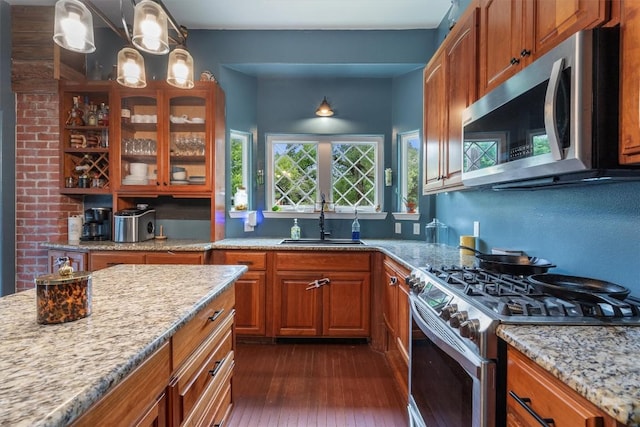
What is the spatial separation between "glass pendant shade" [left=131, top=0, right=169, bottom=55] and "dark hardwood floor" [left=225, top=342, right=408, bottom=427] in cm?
200

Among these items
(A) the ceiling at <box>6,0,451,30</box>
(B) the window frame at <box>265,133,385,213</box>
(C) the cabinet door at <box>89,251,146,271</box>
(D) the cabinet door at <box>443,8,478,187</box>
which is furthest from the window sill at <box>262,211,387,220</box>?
(A) the ceiling at <box>6,0,451,30</box>

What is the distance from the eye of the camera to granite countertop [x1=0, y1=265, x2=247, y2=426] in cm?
53

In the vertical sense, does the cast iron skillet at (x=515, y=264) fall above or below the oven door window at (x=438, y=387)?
above

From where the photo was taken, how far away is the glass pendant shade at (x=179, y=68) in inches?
66.6

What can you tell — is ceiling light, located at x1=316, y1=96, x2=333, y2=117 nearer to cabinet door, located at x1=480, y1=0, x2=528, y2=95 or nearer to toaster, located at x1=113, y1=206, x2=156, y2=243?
cabinet door, located at x1=480, y1=0, x2=528, y2=95

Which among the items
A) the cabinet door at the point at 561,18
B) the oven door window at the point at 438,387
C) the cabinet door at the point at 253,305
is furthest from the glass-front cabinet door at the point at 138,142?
the cabinet door at the point at 561,18

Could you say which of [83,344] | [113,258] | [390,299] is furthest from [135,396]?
[113,258]

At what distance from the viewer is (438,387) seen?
53.0 inches

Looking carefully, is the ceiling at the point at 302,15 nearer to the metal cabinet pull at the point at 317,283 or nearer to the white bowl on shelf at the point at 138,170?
the white bowl on shelf at the point at 138,170

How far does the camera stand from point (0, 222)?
2.88 m

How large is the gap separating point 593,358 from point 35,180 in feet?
13.2

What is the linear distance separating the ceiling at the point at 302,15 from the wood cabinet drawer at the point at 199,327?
2.47 metres

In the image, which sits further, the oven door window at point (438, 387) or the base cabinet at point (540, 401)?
the oven door window at point (438, 387)

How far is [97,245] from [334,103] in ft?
8.57
